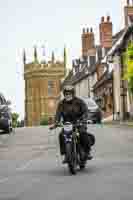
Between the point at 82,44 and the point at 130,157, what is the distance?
79426mm

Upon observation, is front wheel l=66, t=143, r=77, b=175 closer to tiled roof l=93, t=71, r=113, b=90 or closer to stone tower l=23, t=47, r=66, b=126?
tiled roof l=93, t=71, r=113, b=90

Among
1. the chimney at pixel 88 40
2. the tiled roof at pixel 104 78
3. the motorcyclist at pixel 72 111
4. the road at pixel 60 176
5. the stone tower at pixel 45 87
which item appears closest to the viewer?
the road at pixel 60 176

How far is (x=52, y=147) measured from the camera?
2197 centimetres

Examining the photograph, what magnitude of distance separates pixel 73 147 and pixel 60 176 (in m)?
0.71

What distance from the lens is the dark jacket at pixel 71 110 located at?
520 inches

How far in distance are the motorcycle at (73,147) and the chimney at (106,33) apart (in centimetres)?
6589

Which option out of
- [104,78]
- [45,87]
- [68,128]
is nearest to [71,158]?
[68,128]

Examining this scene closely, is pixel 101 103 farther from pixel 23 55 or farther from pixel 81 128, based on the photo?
pixel 81 128

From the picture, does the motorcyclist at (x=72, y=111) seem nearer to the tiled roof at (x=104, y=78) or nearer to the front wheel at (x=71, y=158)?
the front wheel at (x=71, y=158)

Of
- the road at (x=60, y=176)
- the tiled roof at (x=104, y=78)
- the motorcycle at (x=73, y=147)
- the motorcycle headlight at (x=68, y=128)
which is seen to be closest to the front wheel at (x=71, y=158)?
the motorcycle at (x=73, y=147)

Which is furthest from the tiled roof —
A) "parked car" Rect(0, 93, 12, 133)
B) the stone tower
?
"parked car" Rect(0, 93, 12, 133)

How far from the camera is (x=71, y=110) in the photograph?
521 inches

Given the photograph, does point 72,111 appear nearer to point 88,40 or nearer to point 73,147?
point 73,147

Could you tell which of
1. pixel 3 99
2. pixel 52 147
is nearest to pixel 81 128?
pixel 52 147
